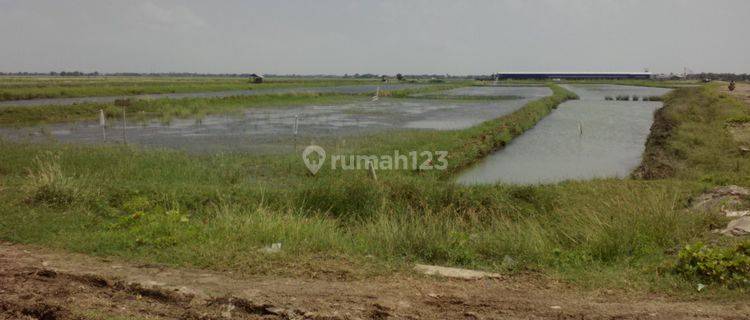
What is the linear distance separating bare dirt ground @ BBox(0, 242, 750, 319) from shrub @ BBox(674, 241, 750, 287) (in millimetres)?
409

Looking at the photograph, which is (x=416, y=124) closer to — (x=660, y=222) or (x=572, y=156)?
(x=572, y=156)

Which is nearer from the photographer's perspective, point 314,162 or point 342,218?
point 342,218

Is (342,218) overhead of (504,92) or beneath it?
beneath

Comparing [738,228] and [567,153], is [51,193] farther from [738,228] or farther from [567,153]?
[567,153]

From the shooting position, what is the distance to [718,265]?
4.48 metres

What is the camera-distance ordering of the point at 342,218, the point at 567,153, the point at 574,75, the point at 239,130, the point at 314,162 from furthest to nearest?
the point at 574,75, the point at 239,130, the point at 567,153, the point at 314,162, the point at 342,218

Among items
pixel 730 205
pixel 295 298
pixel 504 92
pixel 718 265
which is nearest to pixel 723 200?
pixel 730 205

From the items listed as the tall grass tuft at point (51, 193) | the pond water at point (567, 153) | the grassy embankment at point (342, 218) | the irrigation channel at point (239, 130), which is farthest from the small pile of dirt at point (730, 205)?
the irrigation channel at point (239, 130)

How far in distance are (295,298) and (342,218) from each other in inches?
166

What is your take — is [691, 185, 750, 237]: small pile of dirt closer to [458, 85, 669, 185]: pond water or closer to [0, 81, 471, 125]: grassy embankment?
[458, 85, 669, 185]: pond water

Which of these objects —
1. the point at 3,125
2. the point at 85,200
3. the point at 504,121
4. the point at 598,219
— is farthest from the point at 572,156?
the point at 3,125

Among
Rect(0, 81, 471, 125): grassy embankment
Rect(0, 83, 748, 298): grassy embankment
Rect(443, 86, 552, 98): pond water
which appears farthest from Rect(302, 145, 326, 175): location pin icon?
Rect(443, 86, 552, 98): pond water

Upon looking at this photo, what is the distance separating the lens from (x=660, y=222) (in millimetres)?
5887

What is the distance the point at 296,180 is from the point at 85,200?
406cm
